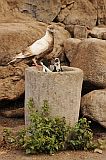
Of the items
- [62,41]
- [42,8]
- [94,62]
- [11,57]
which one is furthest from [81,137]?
[42,8]

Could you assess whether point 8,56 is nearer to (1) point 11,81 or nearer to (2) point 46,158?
(1) point 11,81

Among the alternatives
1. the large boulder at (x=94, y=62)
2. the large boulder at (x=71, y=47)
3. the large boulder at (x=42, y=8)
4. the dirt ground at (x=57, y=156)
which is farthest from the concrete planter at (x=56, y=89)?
the large boulder at (x=42, y=8)

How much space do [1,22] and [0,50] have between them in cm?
104

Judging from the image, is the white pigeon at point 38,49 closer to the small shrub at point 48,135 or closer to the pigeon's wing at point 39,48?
the pigeon's wing at point 39,48

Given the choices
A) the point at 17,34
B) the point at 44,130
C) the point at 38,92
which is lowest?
the point at 44,130

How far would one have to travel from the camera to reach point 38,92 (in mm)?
4691

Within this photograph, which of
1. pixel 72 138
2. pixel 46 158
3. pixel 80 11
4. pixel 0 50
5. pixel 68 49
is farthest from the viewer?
pixel 80 11

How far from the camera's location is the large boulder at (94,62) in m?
5.71

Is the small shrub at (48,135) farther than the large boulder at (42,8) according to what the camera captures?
No

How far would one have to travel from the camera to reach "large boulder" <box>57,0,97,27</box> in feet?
25.2

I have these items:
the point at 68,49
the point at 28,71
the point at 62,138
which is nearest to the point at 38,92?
the point at 28,71

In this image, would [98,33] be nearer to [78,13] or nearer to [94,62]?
[78,13]

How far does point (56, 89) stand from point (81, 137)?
2.20 ft

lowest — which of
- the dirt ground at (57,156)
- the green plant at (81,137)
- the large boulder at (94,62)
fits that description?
the dirt ground at (57,156)
